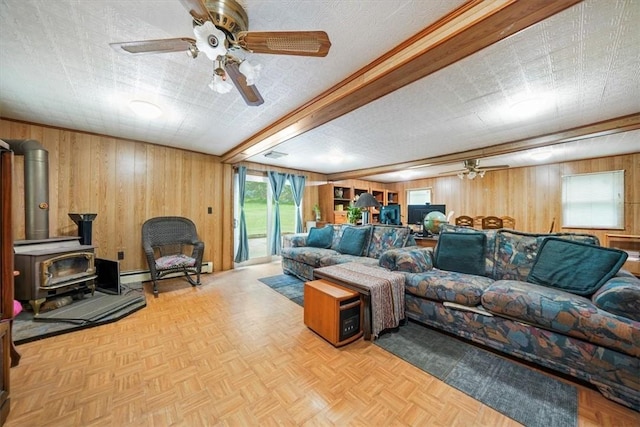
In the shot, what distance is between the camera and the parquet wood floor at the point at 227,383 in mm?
1303

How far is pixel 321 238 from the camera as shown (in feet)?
13.8

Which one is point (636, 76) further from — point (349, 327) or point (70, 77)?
point (70, 77)

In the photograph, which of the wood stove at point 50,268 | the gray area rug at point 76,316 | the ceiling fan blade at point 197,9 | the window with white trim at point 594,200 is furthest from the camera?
the window with white trim at point 594,200

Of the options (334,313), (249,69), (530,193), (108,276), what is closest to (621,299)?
(334,313)

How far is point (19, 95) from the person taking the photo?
2.26m

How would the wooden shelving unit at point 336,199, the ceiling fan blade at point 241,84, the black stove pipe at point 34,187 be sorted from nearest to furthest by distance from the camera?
the ceiling fan blade at point 241,84
the black stove pipe at point 34,187
the wooden shelving unit at point 336,199

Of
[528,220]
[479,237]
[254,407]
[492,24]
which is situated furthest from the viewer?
[528,220]

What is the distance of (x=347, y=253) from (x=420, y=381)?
2169mm

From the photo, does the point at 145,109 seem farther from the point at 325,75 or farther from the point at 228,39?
the point at 325,75

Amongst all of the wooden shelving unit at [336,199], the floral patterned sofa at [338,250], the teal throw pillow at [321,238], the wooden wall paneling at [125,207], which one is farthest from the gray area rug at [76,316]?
the wooden shelving unit at [336,199]

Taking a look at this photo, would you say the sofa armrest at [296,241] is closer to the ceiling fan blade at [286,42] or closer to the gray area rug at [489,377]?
the gray area rug at [489,377]

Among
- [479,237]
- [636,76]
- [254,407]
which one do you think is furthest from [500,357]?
[636,76]

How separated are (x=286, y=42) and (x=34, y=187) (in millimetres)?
3605

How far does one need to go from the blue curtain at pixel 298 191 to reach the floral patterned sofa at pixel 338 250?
5.02ft
